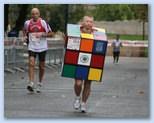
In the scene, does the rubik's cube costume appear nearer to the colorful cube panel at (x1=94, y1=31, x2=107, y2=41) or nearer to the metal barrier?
the colorful cube panel at (x1=94, y1=31, x2=107, y2=41)

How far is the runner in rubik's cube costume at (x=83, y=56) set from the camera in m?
98.8

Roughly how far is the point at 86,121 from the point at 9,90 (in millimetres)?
697

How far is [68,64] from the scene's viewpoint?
98812 mm

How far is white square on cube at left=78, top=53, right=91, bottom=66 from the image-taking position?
98.8 m

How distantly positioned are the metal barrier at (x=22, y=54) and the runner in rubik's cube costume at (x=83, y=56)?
107 millimetres

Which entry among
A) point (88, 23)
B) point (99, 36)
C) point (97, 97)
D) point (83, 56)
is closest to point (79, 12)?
point (88, 23)

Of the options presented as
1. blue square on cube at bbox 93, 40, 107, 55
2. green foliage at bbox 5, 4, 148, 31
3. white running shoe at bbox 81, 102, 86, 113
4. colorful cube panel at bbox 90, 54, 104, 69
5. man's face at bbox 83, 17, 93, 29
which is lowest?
white running shoe at bbox 81, 102, 86, 113

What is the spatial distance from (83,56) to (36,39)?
17.0 inches

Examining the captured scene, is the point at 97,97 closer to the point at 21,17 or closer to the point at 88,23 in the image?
the point at 88,23

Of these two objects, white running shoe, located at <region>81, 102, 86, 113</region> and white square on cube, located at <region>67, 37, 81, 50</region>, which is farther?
white running shoe, located at <region>81, 102, 86, 113</region>

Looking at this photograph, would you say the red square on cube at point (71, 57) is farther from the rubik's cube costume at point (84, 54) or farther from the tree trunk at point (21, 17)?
the tree trunk at point (21, 17)

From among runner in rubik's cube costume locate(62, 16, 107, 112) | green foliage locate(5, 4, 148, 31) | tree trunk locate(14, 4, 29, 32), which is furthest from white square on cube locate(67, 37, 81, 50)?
tree trunk locate(14, 4, 29, 32)

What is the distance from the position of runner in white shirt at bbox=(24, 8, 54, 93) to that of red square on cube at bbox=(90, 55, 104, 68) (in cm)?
41

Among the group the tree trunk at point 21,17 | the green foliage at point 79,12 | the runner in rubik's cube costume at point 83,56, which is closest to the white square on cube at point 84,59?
the runner in rubik's cube costume at point 83,56
